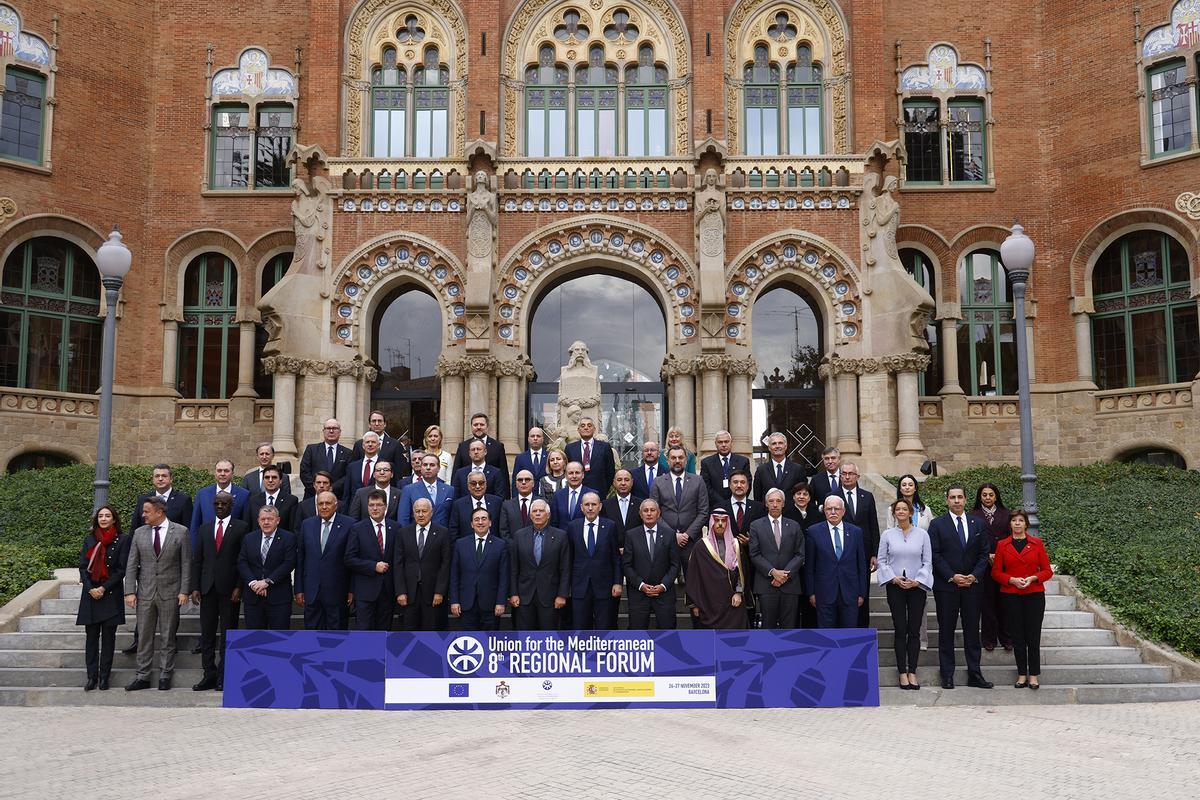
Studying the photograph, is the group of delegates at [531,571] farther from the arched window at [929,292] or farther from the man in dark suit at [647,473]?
the arched window at [929,292]

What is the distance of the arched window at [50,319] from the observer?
22.6 m

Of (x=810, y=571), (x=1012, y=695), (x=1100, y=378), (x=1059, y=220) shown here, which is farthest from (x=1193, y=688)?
(x=1059, y=220)

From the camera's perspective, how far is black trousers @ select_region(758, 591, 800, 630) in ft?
34.3

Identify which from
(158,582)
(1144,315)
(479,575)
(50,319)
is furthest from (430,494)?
(1144,315)

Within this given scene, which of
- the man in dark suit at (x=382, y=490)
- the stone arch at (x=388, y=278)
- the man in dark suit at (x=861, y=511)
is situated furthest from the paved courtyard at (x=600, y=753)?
the stone arch at (x=388, y=278)

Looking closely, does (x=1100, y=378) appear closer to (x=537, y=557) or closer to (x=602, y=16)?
(x=602, y=16)

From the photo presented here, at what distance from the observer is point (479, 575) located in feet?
34.1

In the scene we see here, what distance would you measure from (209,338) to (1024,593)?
19850 millimetres

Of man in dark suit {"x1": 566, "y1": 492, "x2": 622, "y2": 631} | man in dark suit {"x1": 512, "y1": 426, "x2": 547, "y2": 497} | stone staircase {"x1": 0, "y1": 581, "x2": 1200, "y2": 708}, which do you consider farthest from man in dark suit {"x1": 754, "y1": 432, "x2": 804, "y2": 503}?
man in dark suit {"x1": 512, "y1": 426, "x2": 547, "y2": 497}

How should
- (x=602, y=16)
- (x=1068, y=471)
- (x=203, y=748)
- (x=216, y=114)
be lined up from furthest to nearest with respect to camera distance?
(x=216, y=114)
(x=602, y=16)
(x=1068, y=471)
(x=203, y=748)

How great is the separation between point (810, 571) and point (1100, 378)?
52.8 ft

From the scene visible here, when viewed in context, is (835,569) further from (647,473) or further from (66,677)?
(66,677)

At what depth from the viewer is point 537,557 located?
10.4 metres

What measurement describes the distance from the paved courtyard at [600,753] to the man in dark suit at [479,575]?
1168 millimetres
